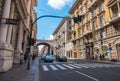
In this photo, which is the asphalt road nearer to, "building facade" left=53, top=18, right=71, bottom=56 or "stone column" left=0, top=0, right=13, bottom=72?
"stone column" left=0, top=0, right=13, bottom=72

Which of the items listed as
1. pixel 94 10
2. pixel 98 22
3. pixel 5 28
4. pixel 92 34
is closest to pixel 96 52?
pixel 92 34

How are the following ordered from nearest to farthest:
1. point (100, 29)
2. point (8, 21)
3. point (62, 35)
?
point (8, 21) → point (100, 29) → point (62, 35)

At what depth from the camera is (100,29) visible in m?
35.1

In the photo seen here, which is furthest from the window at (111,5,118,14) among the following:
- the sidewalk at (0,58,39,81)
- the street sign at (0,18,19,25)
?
the street sign at (0,18,19,25)

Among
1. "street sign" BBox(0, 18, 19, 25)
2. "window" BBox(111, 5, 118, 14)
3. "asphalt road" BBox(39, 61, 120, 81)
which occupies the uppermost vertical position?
"window" BBox(111, 5, 118, 14)

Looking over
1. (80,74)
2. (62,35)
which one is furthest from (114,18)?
(62,35)

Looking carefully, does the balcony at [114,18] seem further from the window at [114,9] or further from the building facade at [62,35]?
the building facade at [62,35]

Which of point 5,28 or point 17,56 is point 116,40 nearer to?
point 17,56

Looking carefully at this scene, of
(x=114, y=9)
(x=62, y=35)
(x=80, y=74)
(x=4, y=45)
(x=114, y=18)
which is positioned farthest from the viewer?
(x=62, y=35)

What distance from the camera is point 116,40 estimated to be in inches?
1128

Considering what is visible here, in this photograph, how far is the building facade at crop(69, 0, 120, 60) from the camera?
95.4 ft

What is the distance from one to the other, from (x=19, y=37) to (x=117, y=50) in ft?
63.7

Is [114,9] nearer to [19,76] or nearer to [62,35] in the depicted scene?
[19,76]

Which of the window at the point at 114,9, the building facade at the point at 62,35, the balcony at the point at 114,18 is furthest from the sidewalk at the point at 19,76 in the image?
the building facade at the point at 62,35
